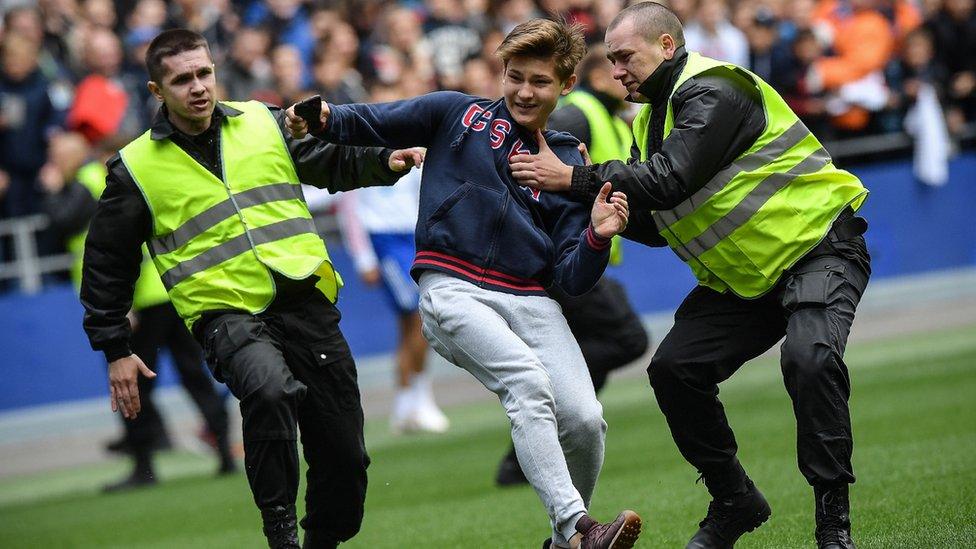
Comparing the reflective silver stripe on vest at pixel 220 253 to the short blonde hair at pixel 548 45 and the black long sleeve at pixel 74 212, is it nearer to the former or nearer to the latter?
the short blonde hair at pixel 548 45

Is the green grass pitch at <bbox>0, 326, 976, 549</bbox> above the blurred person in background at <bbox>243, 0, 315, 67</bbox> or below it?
below

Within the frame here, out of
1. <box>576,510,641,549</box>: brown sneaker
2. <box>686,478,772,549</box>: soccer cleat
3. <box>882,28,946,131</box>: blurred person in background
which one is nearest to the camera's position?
<box>576,510,641,549</box>: brown sneaker

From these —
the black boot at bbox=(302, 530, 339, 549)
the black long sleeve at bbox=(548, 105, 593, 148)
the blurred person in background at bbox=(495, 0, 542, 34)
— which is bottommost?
the black boot at bbox=(302, 530, 339, 549)

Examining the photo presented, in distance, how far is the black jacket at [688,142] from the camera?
605cm

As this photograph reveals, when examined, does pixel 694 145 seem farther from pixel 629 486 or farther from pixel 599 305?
pixel 629 486

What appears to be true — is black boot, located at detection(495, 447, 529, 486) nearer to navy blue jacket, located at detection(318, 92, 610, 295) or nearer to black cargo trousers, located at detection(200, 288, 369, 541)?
black cargo trousers, located at detection(200, 288, 369, 541)

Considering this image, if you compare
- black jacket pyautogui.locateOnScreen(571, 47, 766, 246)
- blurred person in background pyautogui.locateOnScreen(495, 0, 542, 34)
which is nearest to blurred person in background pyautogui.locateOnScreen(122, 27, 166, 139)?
blurred person in background pyautogui.locateOnScreen(495, 0, 542, 34)

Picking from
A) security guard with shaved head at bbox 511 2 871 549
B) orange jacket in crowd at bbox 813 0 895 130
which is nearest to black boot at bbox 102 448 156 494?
security guard with shaved head at bbox 511 2 871 549

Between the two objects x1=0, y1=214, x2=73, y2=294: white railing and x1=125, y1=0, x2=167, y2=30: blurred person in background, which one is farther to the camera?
x1=125, y1=0, x2=167, y2=30: blurred person in background

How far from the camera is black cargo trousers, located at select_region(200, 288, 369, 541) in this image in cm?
623

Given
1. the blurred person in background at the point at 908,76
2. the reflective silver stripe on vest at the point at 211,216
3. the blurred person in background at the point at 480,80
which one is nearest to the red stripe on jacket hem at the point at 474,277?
the reflective silver stripe on vest at the point at 211,216

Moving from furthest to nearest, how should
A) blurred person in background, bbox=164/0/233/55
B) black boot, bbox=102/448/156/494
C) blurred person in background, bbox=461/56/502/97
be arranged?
blurred person in background, bbox=164/0/233/55 < blurred person in background, bbox=461/56/502/97 < black boot, bbox=102/448/156/494

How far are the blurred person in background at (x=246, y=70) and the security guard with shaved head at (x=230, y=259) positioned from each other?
26.2ft

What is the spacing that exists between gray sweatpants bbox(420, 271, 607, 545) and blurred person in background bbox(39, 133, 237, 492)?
17.2 ft
